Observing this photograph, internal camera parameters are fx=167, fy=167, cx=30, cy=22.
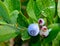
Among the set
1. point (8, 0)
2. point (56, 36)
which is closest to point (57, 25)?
point (56, 36)

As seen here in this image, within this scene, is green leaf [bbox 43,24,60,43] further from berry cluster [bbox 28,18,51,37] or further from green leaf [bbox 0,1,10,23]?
green leaf [bbox 0,1,10,23]

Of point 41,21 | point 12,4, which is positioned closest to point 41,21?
point 41,21

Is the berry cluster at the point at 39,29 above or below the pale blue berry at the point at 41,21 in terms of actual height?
below

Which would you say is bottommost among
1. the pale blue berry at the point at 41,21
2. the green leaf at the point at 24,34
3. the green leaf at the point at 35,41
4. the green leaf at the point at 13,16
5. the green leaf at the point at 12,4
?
the green leaf at the point at 35,41

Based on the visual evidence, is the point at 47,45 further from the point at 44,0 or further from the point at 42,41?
the point at 44,0

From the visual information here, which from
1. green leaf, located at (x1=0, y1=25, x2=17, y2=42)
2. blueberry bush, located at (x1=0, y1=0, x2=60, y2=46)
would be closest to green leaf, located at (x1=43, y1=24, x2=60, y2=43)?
blueberry bush, located at (x1=0, y1=0, x2=60, y2=46)

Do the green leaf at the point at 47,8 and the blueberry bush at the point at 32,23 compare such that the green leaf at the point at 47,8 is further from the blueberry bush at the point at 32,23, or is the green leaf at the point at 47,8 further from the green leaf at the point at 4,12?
the green leaf at the point at 4,12

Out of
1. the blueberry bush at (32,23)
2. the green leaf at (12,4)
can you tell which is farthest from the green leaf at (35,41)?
the green leaf at (12,4)
